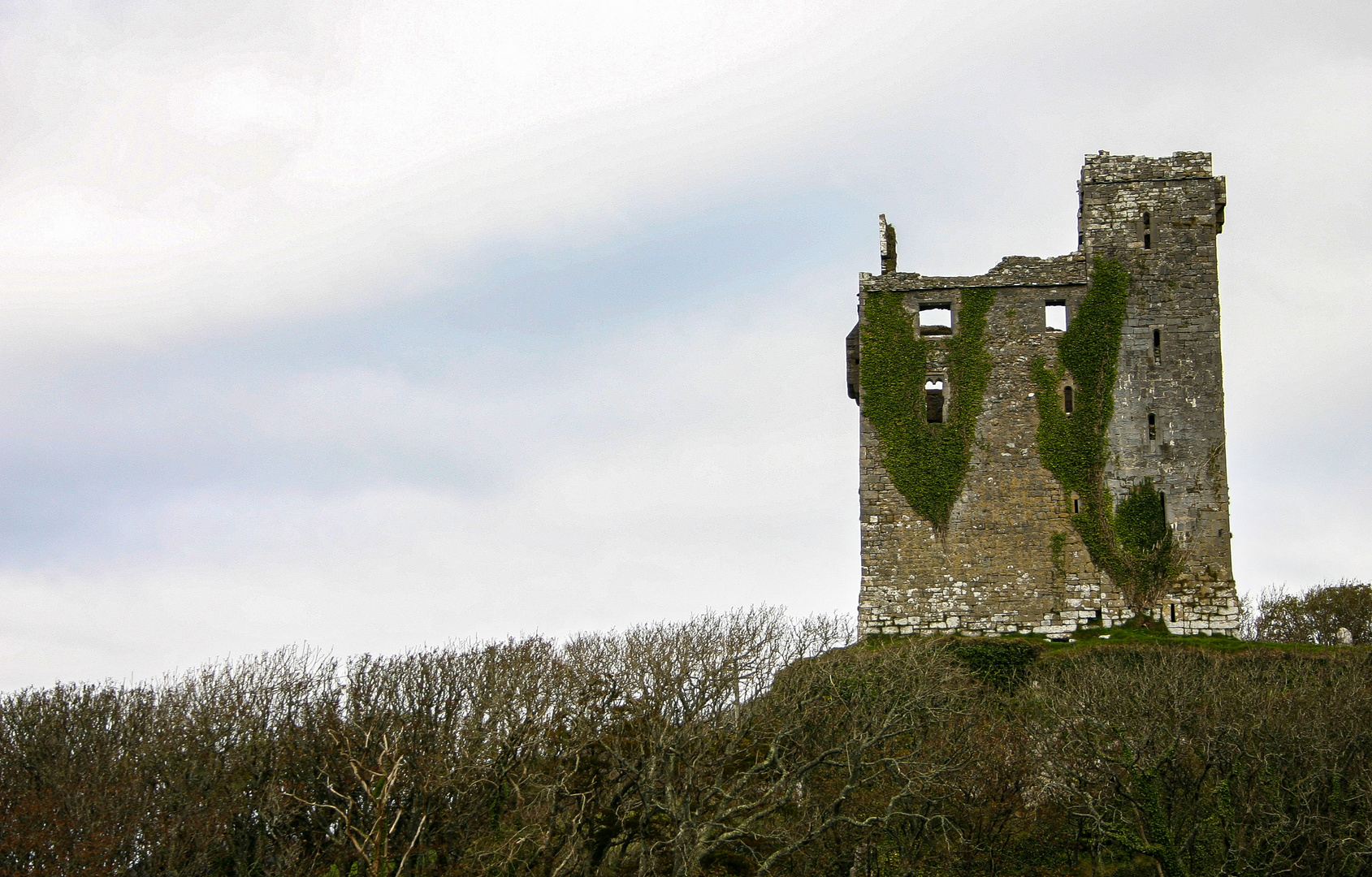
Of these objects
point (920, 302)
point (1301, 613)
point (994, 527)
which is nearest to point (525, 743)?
point (994, 527)

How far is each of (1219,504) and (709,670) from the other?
1863 centimetres

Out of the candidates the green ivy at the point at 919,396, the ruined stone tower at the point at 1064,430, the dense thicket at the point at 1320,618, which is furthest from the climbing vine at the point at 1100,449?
the dense thicket at the point at 1320,618

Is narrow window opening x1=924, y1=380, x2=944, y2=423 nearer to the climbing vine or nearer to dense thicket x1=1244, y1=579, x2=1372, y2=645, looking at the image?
the climbing vine

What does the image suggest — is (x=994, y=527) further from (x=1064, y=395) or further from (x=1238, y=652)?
(x=1238, y=652)

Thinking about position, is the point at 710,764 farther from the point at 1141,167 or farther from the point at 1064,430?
the point at 1141,167

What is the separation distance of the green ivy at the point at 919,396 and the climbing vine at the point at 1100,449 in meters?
2.34

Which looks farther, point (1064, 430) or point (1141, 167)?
point (1141, 167)

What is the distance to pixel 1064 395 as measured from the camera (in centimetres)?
4441

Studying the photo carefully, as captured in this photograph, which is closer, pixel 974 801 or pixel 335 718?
pixel 974 801

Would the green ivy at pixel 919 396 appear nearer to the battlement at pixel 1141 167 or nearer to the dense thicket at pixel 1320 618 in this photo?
the battlement at pixel 1141 167

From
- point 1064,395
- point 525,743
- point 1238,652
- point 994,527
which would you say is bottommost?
point 525,743

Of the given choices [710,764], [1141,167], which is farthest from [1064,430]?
Answer: [710,764]

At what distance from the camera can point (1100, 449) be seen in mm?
43781

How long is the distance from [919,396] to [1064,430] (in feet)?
16.2
